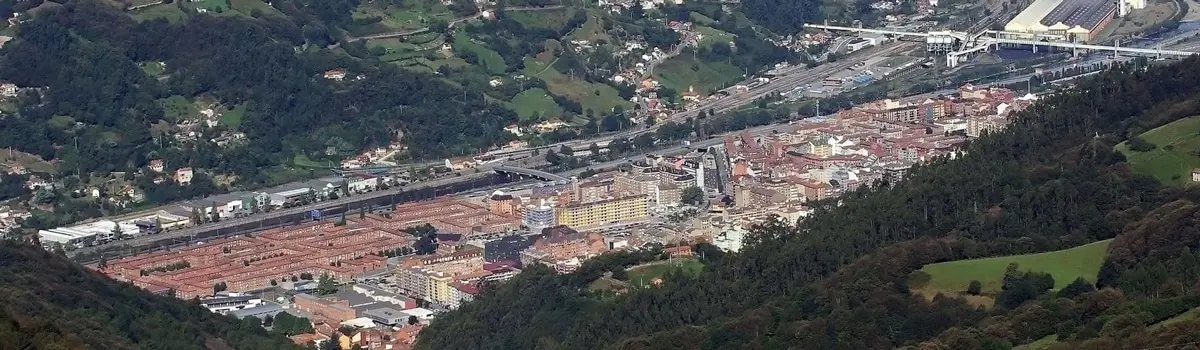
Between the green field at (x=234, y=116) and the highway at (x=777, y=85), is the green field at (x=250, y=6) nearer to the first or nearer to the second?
the green field at (x=234, y=116)

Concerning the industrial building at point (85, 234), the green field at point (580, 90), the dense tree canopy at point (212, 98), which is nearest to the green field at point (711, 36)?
the green field at point (580, 90)

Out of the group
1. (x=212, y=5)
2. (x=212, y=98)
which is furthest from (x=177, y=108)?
(x=212, y=5)

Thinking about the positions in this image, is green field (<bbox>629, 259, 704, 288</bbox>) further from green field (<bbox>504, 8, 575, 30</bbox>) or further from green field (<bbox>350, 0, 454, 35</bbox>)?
green field (<bbox>504, 8, 575, 30</bbox>)

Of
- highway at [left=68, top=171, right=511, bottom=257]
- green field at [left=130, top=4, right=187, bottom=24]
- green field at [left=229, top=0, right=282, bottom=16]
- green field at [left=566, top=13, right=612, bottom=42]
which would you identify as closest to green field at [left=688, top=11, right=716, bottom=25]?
green field at [left=566, top=13, right=612, bottom=42]

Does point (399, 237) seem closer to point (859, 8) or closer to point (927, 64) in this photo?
point (927, 64)

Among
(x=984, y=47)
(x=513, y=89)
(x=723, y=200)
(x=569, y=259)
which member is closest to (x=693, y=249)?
(x=569, y=259)

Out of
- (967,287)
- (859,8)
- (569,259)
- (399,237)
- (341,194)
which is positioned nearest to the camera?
(967,287)
